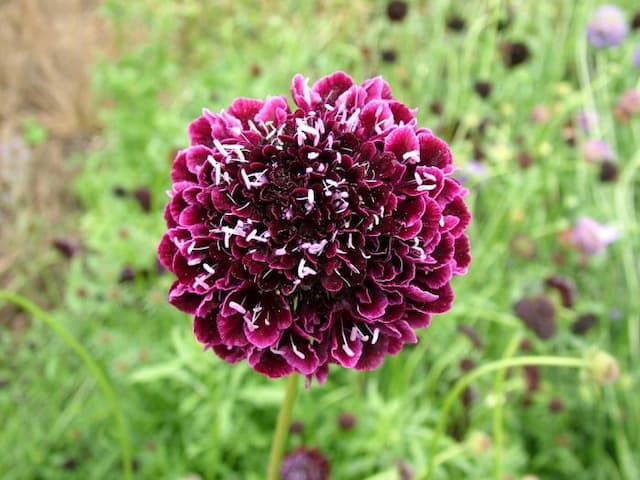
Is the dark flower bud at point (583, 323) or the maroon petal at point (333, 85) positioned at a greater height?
the maroon petal at point (333, 85)

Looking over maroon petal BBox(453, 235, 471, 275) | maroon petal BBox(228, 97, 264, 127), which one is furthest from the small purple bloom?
maroon petal BBox(228, 97, 264, 127)

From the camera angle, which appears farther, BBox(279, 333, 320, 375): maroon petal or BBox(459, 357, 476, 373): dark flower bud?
BBox(459, 357, 476, 373): dark flower bud

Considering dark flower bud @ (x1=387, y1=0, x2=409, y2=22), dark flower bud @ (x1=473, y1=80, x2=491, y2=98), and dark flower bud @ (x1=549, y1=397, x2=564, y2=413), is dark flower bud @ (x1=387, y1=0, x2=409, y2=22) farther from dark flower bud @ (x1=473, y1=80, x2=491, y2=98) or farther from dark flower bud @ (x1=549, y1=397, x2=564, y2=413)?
dark flower bud @ (x1=549, y1=397, x2=564, y2=413)

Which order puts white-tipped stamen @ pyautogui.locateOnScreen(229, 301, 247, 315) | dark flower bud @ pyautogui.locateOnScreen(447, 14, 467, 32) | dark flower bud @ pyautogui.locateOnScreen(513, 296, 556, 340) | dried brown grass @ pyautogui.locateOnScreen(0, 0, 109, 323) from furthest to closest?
dried brown grass @ pyautogui.locateOnScreen(0, 0, 109, 323)
dark flower bud @ pyautogui.locateOnScreen(447, 14, 467, 32)
dark flower bud @ pyautogui.locateOnScreen(513, 296, 556, 340)
white-tipped stamen @ pyautogui.locateOnScreen(229, 301, 247, 315)

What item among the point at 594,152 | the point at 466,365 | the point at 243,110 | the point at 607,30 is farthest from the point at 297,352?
the point at 607,30

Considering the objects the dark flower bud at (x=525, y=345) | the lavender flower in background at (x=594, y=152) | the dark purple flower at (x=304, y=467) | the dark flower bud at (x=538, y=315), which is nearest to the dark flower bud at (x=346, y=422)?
the dark purple flower at (x=304, y=467)

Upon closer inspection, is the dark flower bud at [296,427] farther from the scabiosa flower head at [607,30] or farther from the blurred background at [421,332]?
the scabiosa flower head at [607,30]
